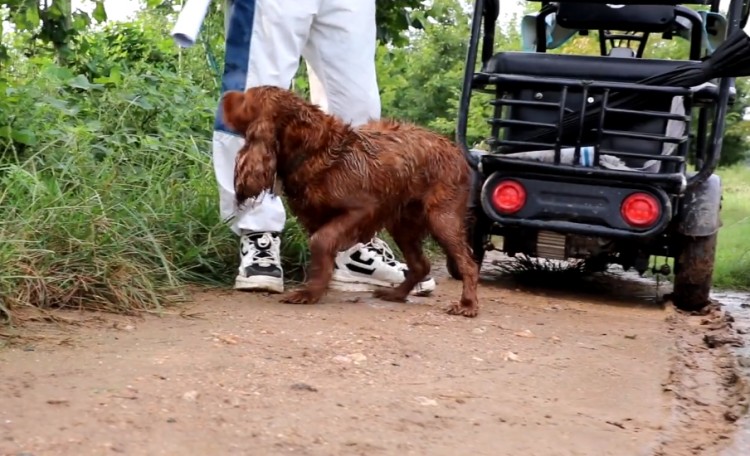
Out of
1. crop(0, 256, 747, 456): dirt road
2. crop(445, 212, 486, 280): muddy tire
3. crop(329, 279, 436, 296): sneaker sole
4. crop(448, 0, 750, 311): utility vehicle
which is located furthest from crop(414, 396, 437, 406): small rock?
crop(445, 212, 486, 280): muddy tire

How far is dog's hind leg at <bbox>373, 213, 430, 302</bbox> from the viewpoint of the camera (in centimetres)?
482

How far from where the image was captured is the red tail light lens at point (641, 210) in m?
5.22

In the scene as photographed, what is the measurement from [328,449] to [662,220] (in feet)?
9.92

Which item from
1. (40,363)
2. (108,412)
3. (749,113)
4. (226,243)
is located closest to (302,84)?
(226,243)

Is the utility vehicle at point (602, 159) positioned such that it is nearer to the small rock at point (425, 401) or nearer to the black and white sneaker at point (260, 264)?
the black and white sneaker at point (260, 264)

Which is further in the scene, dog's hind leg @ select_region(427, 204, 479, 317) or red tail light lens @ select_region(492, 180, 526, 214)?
red tail light lens @ select_region(492, 180, 526, 214)

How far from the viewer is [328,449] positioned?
2.63 meters

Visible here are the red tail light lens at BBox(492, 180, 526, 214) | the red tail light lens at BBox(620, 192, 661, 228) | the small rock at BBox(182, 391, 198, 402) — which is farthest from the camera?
the red tail light lens at BBox(492, 180, 526, 214)

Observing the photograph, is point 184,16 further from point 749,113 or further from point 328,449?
point 749,113

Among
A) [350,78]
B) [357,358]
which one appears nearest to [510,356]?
[357,358]

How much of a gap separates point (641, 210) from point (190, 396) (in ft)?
9.68

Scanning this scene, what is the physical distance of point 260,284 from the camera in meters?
4.72

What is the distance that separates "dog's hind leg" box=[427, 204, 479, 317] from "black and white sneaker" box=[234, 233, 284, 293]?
2.30 ft

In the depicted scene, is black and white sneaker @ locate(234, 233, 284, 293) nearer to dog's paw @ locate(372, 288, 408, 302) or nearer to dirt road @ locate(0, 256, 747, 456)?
dirt road @ locate(0, 256, 747, 456)
